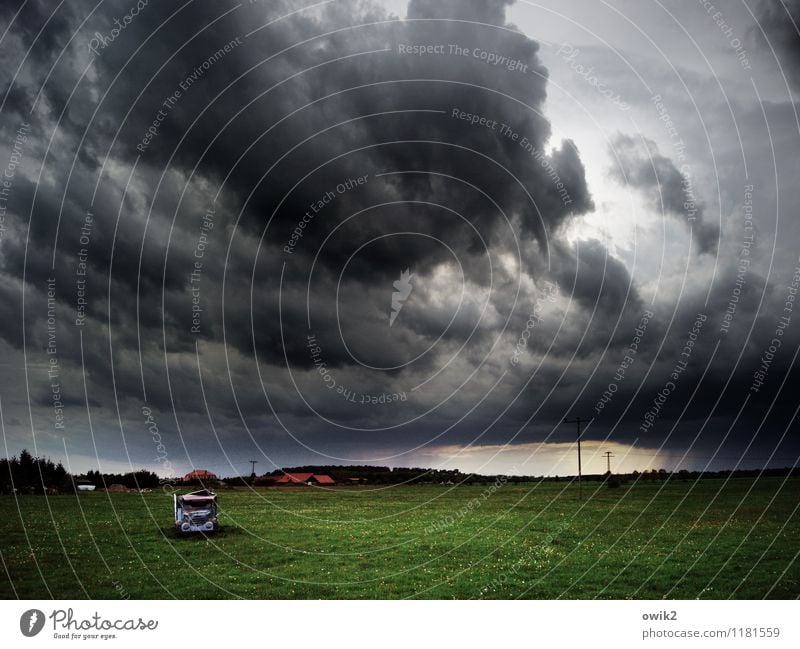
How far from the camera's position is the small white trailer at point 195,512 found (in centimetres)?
2759

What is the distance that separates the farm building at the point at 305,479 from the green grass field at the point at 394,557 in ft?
134

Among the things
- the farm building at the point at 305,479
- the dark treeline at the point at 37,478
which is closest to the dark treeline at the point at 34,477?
the dark treeline at the point at 37,478

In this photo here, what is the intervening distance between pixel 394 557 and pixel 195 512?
10.2m

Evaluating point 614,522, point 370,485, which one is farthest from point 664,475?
point 614,522

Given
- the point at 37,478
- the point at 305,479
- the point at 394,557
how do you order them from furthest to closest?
the point at 305,479, the point at 37,478, the point at 394,557

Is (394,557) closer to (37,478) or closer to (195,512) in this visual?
(195,512)

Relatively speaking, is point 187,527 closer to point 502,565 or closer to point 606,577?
point 502,565

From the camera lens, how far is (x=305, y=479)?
86062mm

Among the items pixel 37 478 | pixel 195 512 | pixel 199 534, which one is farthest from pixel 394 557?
pixel 37 478

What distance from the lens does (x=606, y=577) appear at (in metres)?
21.4

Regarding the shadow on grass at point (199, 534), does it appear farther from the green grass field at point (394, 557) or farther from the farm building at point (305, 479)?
the farm building at point (305, 479)

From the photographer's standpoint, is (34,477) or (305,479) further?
(305,479)

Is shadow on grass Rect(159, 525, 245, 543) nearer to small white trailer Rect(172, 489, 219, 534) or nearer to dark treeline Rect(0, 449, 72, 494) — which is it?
small white trailer Rect(172, 489, 219, 534)
